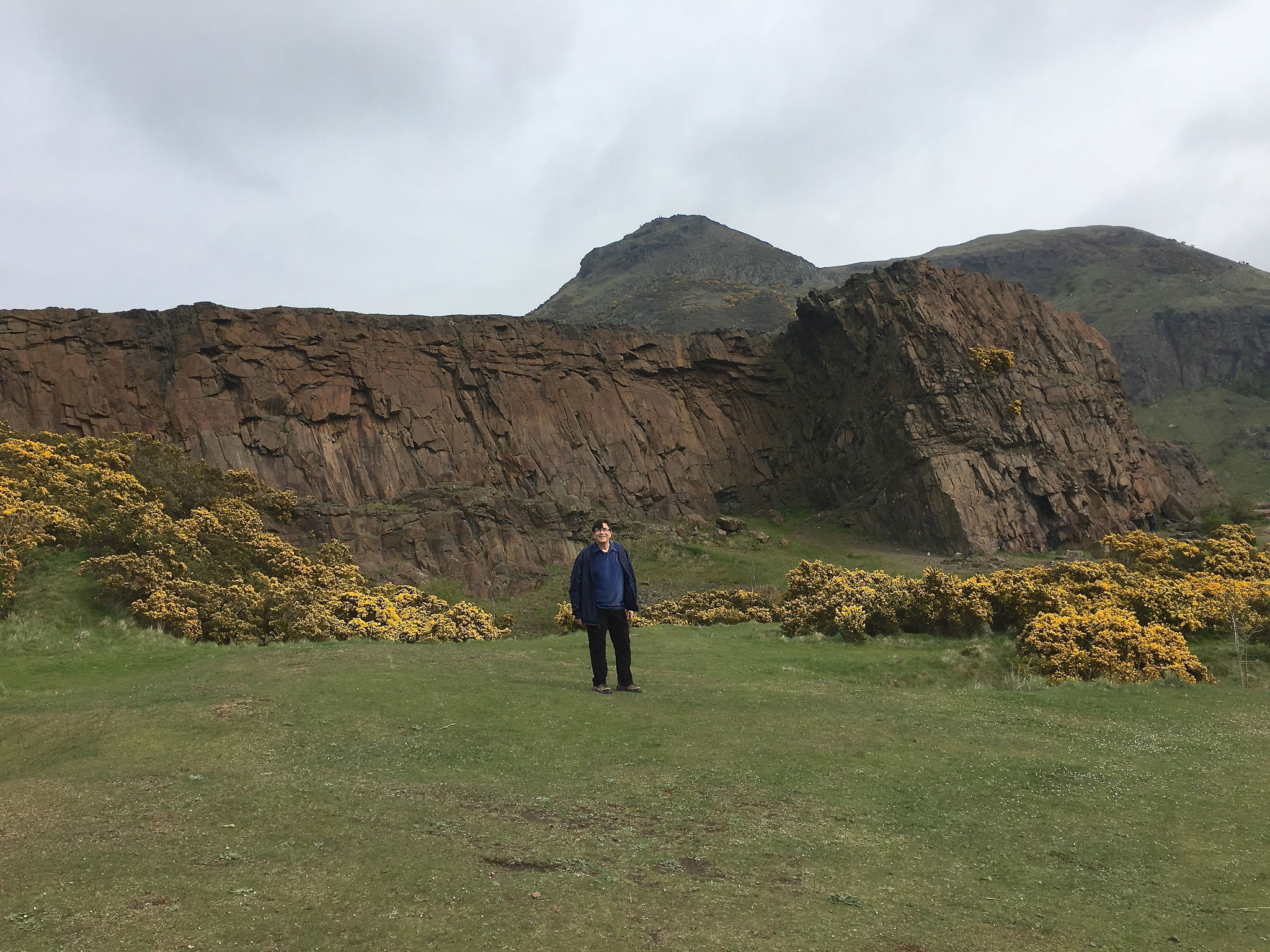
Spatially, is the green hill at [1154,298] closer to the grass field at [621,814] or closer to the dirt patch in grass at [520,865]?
the grass field at [621,814]

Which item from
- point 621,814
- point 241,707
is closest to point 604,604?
point 241,707

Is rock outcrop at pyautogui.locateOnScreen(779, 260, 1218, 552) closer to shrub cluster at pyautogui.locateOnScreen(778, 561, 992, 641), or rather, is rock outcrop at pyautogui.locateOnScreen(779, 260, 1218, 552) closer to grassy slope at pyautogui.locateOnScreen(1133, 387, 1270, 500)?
grassy slope at pyautogui.locateOnScreen(1133, 387, 1270, 500)

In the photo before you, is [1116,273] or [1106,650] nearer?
[1106,650]

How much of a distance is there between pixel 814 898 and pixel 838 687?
7749mm

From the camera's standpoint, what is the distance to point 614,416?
198ft

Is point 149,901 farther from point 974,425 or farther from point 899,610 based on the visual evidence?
point 974,425

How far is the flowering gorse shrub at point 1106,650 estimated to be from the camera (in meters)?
13.2

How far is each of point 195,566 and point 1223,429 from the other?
96.7m

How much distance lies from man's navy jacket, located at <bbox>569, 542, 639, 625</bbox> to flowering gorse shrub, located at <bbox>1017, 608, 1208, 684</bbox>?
6574 mm

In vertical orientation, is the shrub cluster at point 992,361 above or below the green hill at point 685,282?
below

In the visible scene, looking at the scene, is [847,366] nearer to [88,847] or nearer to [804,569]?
[804,569]

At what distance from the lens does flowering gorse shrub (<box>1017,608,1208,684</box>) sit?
13.2 m

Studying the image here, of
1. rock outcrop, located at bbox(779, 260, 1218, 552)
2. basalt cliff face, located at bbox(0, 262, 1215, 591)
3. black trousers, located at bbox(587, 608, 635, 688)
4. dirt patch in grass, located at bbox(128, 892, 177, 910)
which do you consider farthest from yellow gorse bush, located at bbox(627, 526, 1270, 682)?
rock outcrop, located at bbox(779, 260, 1218, 552)

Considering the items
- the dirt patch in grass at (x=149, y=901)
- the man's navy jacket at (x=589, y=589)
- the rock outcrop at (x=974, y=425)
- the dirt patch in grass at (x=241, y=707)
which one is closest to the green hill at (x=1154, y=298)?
the rock outcrop at (x=974, y=425)
